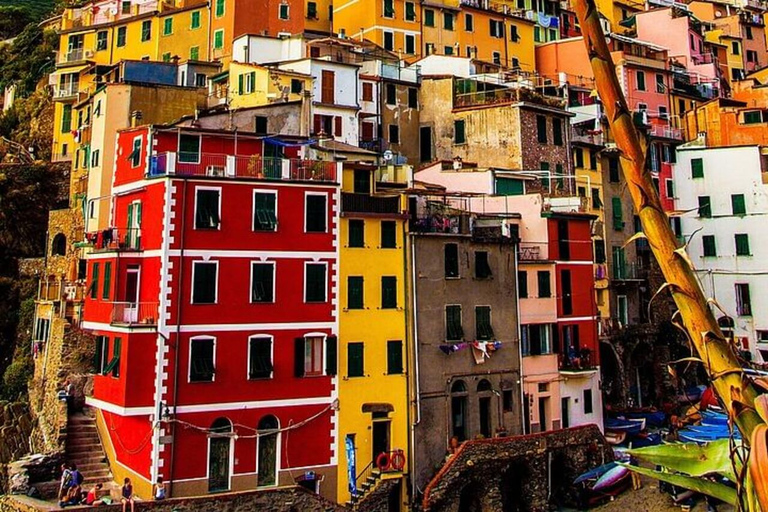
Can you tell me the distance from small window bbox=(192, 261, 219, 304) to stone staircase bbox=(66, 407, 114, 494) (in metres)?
7.52

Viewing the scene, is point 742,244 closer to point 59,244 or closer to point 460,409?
point 460,409

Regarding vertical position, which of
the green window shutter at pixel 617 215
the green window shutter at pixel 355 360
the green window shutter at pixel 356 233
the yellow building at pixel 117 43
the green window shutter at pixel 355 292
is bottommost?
the green window shutter at pixel 355 360

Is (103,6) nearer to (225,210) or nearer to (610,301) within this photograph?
(225,210)

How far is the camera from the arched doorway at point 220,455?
23.4m

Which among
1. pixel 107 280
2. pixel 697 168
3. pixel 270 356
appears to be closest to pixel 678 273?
pixel 270 356

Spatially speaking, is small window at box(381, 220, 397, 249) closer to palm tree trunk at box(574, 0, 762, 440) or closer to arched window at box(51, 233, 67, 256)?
arched window at box(51, 233, 67, 256)

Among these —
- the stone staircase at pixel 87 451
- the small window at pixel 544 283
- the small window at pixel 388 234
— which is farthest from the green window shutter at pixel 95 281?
the small window at pixel 544 283

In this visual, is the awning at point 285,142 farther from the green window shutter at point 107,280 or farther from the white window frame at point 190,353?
the white window frame at point 190,353

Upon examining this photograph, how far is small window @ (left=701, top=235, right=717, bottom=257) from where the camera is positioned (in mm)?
45688

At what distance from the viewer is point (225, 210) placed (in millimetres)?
24812

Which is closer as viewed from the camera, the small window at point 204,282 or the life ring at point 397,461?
the small window at point 204,282

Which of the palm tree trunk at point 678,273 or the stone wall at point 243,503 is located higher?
the palm tree trunk at point 678,273

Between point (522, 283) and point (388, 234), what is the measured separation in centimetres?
752

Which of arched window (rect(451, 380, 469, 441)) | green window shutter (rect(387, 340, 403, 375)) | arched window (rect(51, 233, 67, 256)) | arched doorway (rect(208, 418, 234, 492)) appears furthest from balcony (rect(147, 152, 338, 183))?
arched window (rect(51, 233, 67, 256))
